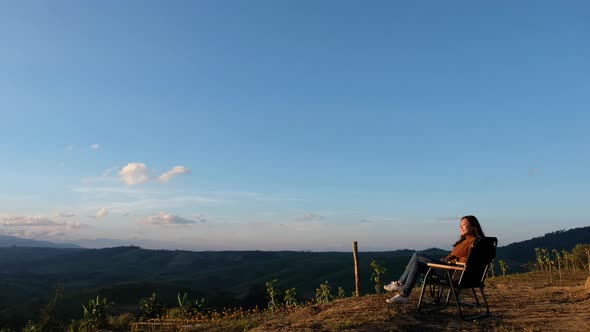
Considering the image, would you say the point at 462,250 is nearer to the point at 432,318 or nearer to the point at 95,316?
the point at 432,318

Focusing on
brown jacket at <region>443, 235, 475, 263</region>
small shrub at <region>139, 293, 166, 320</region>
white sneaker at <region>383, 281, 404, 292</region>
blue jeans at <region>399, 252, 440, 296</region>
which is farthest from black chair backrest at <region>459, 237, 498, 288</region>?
small shrub at <region>139, 293, 166, 320</region>

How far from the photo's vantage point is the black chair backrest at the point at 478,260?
6.78 meters

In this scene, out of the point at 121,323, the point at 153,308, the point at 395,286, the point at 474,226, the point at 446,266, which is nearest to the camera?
the point at 446,266

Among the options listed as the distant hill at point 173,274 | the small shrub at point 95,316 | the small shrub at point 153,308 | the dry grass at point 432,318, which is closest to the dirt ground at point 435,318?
the dry grass at point 432,318

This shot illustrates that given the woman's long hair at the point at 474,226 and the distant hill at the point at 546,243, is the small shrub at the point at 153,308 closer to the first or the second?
the woman's long hair at the point at 474,226

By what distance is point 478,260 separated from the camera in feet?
22.7

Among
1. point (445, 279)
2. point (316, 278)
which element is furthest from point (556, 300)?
point (316, 278)

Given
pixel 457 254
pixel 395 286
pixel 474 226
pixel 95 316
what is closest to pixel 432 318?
pixel 395 286

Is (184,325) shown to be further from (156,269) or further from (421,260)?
(156,269)

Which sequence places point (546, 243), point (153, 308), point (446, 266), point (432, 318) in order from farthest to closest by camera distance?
point (546, 243) < point (153, 308) < point (432, 318) < point (446, 266)

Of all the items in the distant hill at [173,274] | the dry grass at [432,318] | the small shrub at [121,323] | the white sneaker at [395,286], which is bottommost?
the distant hill at [173,274]

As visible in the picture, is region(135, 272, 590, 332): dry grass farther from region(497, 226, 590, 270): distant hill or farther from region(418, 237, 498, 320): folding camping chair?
region(497, 226, 590, 270): distant hill

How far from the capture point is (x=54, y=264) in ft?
512

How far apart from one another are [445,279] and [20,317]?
175 ft
